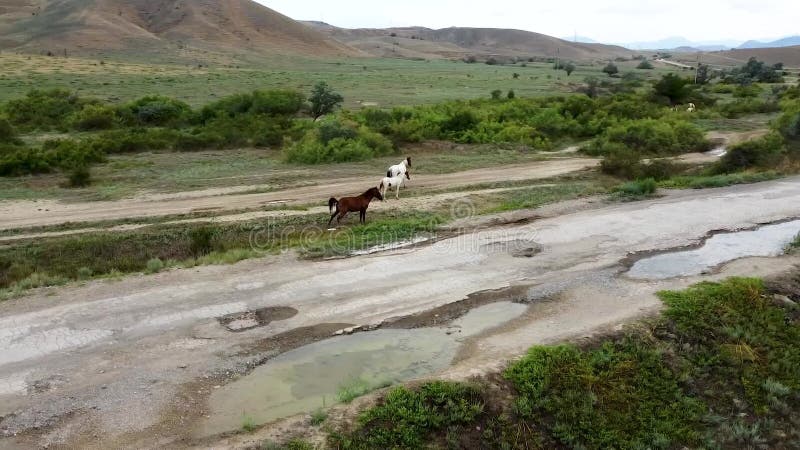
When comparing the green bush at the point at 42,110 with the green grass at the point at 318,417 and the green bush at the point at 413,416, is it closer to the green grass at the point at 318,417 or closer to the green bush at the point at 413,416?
the green grass at the point at 318,417

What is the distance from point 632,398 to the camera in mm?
8492

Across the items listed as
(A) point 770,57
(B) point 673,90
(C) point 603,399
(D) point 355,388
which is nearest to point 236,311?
(D) point 355,388

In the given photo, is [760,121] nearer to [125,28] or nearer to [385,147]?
[385,147]

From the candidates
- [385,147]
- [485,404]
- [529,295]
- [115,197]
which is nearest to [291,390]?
[485,404]

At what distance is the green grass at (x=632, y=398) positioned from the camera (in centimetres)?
755

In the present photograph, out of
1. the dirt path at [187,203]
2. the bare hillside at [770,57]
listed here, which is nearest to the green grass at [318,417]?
the dirt path at [187,203]

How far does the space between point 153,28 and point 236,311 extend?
11357 centimetres

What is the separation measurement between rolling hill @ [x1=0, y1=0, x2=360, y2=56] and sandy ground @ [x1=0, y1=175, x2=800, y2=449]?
86129 millimetres

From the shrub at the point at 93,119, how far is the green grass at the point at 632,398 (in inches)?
1320

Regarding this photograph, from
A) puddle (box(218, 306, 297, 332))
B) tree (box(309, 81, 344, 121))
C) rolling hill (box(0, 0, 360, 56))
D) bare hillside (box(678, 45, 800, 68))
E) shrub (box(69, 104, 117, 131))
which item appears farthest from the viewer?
bare hillside (box(678, 45, 800, 68))

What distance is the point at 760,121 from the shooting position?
129 ft

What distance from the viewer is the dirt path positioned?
727 inches

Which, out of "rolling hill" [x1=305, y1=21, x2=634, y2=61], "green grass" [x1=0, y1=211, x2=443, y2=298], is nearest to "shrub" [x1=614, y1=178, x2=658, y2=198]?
"green grass" [x1=0, y1=211, x2=443, y2=298]

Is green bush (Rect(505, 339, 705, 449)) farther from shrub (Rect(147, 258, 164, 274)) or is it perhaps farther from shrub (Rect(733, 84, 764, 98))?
shrub (Rect(733, 84, 764, 98))
